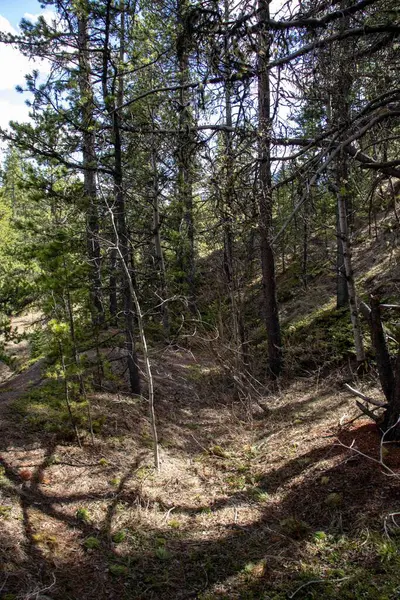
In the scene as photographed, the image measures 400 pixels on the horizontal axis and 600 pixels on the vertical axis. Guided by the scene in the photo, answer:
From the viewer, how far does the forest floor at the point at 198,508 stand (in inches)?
148

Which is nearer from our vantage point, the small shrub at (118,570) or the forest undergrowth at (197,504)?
the forest undergrowth at (197,504)

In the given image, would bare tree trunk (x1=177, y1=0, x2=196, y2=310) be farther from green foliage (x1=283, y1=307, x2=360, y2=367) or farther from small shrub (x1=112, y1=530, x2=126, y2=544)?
small shrub (x1=112, y1=530, x2=126, y2=544)

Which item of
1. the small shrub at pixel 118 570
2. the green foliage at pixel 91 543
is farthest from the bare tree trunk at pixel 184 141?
the small shrub at pixel 118 570

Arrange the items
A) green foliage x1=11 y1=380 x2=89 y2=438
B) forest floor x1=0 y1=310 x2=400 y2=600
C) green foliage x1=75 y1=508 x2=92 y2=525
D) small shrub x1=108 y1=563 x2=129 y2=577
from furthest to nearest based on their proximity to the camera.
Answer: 1. green foliage x1=11 y1=380 x2=89 y2=438
2. green foliage x1=75 y1=508 x2=92 y2=525
3. small shrub x1=108 y1=563 x2=129 y2=577
4. forest floor x1=0 y1=310 x2=400 y2=600

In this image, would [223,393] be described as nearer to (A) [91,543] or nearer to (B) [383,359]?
(B) [383,359]

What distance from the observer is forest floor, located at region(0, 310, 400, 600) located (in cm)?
376

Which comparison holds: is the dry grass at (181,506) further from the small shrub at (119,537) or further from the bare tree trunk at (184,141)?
the bare tree trunk at (184,141)

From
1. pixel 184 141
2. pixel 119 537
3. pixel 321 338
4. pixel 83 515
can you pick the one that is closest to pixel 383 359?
pixel 119 537

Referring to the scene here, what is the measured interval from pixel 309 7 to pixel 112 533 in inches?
241

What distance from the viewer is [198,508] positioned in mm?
5402

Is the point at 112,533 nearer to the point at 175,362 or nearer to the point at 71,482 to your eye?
the point at 71,482

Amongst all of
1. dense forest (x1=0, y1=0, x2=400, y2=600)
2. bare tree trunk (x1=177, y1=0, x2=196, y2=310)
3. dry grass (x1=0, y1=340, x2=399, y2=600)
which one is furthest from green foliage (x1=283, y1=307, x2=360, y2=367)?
bare tree trunk (x1=177, y1=0, x2=196, y2=310)

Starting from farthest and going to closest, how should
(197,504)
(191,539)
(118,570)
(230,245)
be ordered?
1. (230,245)
2. (197,504)
3. (191,539)
4. (118,570)

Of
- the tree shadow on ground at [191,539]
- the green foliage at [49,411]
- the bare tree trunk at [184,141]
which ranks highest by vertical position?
the bare tree trunk at [184,141]
